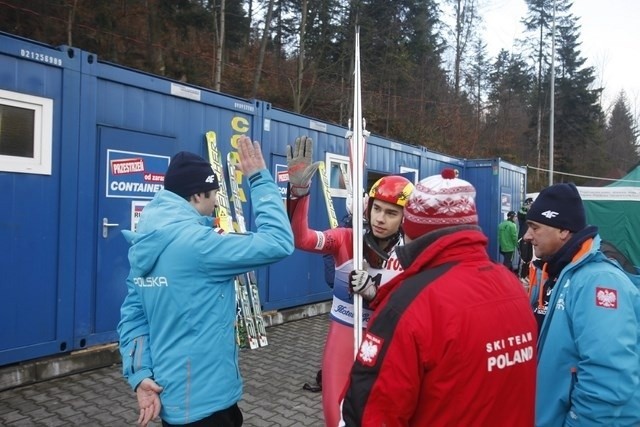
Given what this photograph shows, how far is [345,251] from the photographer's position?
331 cm

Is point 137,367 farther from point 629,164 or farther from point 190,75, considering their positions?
point 629,164

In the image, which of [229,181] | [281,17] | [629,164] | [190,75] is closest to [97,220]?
[229,181]

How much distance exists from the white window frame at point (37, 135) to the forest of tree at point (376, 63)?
325 centimetres

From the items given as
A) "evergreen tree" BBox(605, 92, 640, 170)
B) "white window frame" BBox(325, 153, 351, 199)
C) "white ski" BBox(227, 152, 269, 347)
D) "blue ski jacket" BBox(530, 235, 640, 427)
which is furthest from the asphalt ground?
"evergreen tree" BBox(605, 92, 640, 170)

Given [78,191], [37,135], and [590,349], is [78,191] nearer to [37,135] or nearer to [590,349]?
[37,135]

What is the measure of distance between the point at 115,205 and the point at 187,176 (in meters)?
3.66

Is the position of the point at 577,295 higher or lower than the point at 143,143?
lower

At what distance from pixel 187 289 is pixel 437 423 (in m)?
1.16

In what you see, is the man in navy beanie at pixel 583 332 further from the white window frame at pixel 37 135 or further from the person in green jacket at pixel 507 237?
the person in green jacket at pixel 507 237

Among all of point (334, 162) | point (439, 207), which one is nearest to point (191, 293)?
point (439, 207)

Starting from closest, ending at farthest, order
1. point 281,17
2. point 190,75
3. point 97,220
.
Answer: point 97,220 < point 190,75 < point 281,17

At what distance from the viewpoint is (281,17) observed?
902 inches

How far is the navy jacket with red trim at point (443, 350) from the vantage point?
1379 millimetres

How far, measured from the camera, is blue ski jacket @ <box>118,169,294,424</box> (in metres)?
2.09
